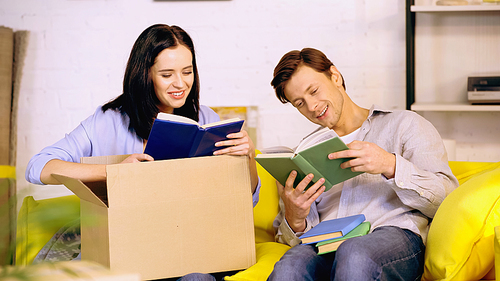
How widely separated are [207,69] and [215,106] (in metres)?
0.22

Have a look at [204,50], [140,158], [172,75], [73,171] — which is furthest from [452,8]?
[73,171]

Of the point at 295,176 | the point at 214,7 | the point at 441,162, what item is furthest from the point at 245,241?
the point at 214,7

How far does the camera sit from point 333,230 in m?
1.16

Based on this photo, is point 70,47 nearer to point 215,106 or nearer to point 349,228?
point 215,106

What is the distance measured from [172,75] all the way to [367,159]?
0.72m

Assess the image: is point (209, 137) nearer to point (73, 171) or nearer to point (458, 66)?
point (73, 171)

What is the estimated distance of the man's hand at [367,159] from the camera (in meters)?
1.12

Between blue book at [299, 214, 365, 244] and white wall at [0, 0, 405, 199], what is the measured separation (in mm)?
1219

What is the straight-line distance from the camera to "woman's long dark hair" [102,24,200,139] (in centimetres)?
143

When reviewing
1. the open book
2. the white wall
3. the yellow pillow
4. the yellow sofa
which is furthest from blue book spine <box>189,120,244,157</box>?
the white wall

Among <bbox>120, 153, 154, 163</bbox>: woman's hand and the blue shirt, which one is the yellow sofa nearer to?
<bbox>120, 153, 154, 163</bbox>: woman's hand

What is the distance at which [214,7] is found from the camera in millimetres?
2428

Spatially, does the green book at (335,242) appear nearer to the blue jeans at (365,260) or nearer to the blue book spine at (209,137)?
the blue jeans at (365,260)

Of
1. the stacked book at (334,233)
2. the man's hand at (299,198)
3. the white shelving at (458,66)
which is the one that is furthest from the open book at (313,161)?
the white shelving at (458,66)
